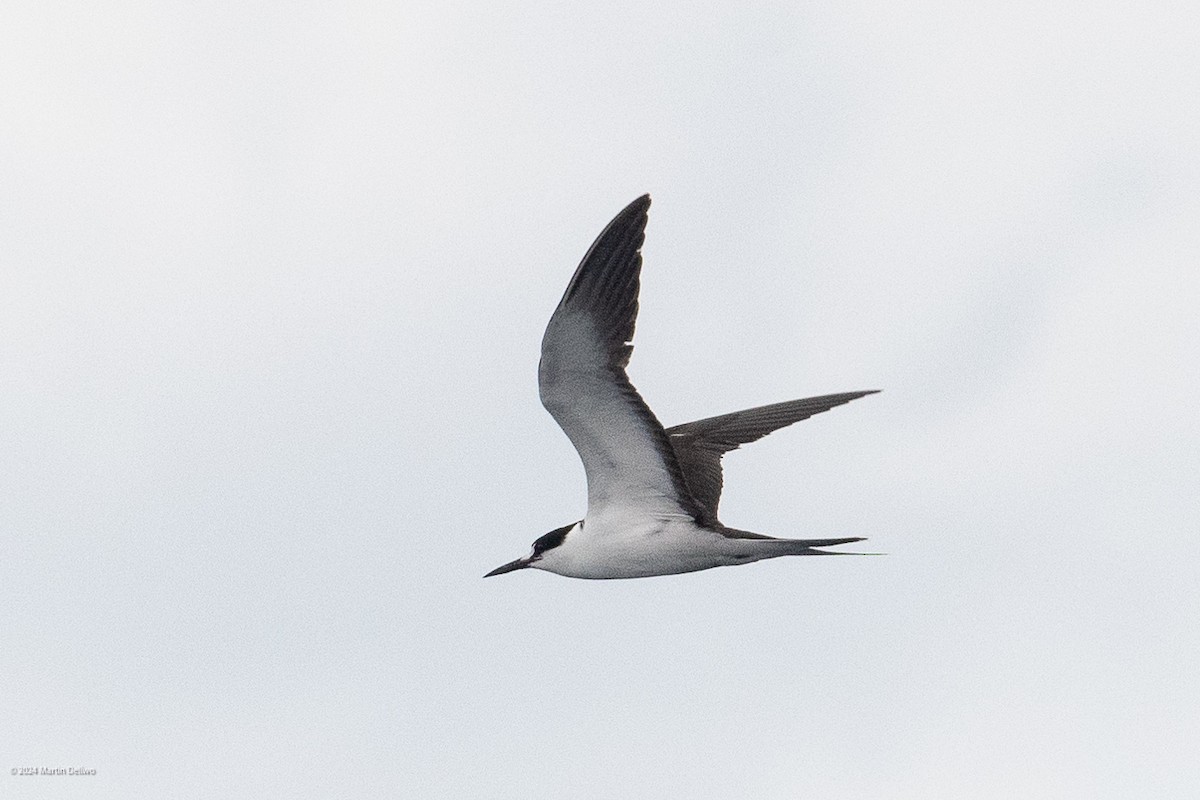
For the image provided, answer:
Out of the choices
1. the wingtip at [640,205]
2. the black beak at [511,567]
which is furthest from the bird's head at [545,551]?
the wingtip at [640,205]

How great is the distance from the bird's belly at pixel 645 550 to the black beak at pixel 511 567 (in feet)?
2.39

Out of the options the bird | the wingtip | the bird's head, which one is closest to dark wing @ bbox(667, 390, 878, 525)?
the bird

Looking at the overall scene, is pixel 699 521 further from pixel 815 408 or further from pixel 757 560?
pixel 815 408

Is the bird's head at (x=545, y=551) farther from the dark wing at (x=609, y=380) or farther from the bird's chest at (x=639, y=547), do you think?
the dark wing at (x=609, y=380)

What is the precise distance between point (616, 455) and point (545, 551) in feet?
5.07

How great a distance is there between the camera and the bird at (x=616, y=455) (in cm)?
1246

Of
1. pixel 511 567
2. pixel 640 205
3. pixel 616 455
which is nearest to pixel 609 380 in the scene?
pixel 616 455

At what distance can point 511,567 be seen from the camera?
14945 millimetres

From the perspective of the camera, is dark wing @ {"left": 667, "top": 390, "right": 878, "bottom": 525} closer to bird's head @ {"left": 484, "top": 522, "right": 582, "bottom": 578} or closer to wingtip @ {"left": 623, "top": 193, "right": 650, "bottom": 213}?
bird's head @ {"left": 484, "top": 522, "right": 582, "bottom": 578}

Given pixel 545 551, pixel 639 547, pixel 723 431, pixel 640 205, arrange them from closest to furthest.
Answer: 1. pixel 640 205
2. pixel 639 547
3. pixel 545 551
4. pixel 723 431

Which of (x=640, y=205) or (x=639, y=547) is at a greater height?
(x=640, y=205)

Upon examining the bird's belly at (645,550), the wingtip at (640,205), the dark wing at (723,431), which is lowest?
the bird's belly at (645,550)

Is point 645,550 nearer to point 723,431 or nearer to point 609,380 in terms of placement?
point 609,380

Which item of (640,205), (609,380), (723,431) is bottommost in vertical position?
(723,431)
